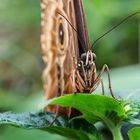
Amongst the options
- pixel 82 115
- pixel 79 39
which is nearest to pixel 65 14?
pixel 79 39

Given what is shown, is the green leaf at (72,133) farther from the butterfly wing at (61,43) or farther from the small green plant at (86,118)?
the butterfly wing at (61,43)

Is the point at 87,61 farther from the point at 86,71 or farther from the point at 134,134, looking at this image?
the point at 134,134

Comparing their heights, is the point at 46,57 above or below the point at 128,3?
below

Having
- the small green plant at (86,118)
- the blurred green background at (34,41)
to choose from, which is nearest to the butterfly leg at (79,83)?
the small green plant at (86,118)

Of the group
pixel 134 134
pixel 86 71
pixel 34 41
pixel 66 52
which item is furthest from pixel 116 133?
pixel 34 41

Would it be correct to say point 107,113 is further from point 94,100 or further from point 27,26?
point 27,26
